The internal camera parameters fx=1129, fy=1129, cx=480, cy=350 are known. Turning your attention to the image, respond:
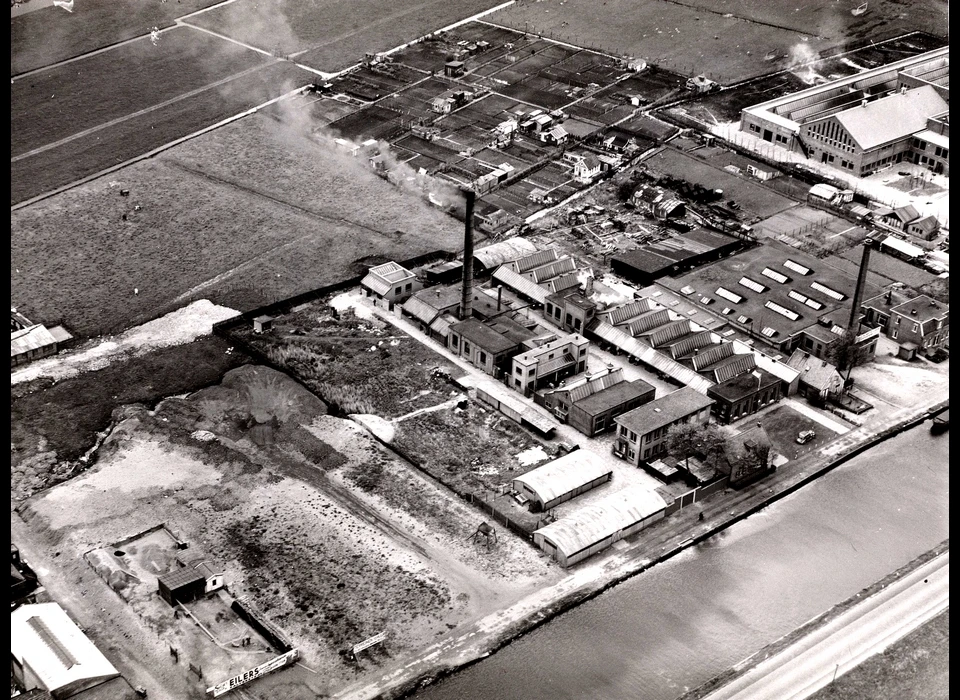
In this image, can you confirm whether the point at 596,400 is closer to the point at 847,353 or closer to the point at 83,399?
the point at 847,353

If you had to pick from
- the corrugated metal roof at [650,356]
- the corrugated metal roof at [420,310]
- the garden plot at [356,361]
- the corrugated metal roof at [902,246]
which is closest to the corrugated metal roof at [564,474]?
the garden plot at [356,361]

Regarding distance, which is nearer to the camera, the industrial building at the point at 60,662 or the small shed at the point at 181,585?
the industrial building at the point at 60,662

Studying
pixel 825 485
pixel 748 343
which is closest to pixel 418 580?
pixel 825 485

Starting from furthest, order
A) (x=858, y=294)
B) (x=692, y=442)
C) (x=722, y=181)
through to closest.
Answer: (x=722, y=181), (x=858, y=294), (x=692, y=442)

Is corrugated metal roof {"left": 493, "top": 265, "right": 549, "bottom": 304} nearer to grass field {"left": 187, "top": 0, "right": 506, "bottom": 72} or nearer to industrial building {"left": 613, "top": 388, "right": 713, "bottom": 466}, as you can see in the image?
industrial building {"left": 613, "top": 388, "right": 713, "bottom": 466}

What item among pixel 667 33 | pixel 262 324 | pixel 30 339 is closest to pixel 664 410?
pixel 262 324

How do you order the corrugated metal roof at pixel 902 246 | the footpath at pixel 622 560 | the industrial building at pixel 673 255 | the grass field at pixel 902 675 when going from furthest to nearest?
the corrugated metal roof at pixel 902 246
the industrial building at pixel 673 255
the footpath at pixel 622 560
the grass field at pixel 902 675

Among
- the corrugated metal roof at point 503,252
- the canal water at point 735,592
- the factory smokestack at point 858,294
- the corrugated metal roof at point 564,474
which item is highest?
the factory smokestack at point 858,294

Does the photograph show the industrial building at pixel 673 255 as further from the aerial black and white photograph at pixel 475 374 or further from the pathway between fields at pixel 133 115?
the pathway between fields at pixel 133 115
